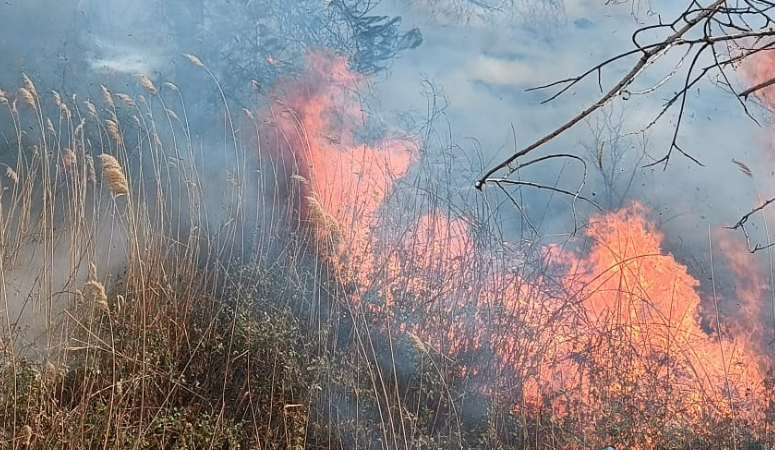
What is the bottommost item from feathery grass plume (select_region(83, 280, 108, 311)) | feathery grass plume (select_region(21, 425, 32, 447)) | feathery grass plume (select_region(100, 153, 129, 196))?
feathery grass plume (select_region(21, 425, 32, 447))

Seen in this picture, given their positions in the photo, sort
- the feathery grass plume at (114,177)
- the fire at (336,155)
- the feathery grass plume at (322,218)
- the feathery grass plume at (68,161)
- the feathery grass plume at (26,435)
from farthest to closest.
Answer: the fire at (336,155)
the feathery grass plume at (68,161)
the feathery grass plume at (322,218)
the feathery grass plume at (114,177)
the feathery grass plume at (26,435)

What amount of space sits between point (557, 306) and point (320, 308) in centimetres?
137

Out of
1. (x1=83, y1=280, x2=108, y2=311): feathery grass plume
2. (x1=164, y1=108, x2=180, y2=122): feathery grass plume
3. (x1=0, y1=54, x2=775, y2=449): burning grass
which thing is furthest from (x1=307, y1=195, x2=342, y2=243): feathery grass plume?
(x1=164, y1=108, x2=180, y2=122): feathery grass plume

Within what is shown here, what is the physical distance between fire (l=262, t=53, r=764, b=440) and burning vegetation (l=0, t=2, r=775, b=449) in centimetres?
1

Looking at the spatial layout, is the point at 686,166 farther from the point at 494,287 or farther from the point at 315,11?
the point at 315,11

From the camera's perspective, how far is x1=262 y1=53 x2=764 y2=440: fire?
3627mm

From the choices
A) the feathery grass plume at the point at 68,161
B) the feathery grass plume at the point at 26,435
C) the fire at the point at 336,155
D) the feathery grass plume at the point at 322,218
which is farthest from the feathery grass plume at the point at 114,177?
the fire at the point at 336,155

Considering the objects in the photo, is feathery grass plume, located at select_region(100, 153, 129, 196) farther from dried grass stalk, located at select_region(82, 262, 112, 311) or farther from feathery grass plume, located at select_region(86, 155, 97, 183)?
feathery grass plume, located at select_region(86, 155, 97, 183)

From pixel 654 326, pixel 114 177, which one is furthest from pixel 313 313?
pixel 654 326

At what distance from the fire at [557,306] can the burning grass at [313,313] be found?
0.5 inches

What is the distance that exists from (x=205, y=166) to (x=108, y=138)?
590 mm

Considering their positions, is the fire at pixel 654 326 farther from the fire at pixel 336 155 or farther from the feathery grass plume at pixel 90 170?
the feathery grass plume at pixel 90 170

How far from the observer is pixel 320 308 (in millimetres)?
3730

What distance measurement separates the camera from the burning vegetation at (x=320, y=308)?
3266 mm
